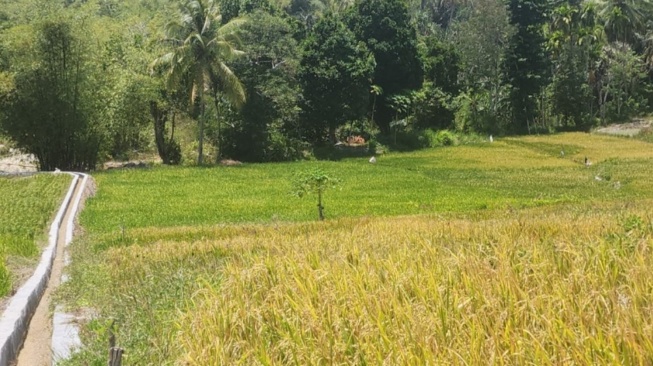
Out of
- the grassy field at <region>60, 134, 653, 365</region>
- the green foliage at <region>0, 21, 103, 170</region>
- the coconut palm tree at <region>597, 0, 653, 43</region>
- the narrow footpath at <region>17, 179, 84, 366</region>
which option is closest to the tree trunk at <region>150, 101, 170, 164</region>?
the green foliage at <region>0, 21, 103, 170</region>

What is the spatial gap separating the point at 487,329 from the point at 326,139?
119 feet

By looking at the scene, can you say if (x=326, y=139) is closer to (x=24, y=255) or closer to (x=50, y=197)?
(x=50, y=197)

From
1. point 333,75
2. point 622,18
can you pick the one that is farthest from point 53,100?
point 622,18

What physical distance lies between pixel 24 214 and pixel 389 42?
2981 centimetres

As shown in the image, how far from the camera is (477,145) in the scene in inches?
1569

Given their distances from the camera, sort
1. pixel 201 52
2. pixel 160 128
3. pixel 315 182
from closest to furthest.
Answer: pixel 315 182, pixel 201 52, pixel 160 128

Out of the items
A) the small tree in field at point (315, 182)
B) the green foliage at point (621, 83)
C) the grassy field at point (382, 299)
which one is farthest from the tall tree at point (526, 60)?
the grassy field at point (382, 299)

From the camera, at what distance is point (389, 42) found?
40.0 m

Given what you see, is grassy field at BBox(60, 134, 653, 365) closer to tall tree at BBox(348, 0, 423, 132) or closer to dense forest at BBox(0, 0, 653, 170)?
dense forest at BBox(0, 0, 653, 170)

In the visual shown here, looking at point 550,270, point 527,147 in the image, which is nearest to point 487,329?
point 550,270

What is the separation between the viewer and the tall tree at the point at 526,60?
1800 inches

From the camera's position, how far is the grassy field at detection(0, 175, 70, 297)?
8.62 m

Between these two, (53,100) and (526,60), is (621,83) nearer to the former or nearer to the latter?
(526,60)

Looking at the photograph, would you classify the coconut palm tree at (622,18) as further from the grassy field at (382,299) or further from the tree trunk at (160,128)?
the grassy field at (382,299)
